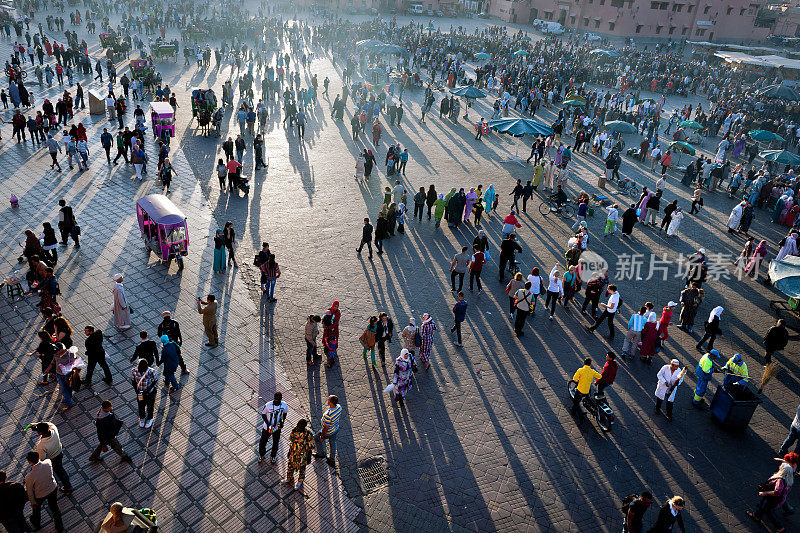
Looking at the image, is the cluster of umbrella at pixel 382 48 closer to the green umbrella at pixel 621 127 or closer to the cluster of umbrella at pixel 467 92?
the cluster of umbrella at pixel 467 92

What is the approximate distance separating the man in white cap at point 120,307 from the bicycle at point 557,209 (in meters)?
12.9

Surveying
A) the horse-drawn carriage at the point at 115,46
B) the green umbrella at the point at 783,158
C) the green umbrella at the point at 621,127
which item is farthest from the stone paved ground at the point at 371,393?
the horse-drawn carriage at the point at 115,46

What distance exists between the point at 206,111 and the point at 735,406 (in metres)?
20.3

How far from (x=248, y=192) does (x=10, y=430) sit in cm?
1047

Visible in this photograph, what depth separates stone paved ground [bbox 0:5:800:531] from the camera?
7.66 m

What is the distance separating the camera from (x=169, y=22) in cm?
4422

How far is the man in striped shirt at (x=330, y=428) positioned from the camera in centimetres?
798

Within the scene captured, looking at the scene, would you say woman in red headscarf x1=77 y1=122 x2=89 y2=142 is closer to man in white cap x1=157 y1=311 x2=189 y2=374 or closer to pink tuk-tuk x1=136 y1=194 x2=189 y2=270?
pink tuk-tuk x1=136 y1=194 x2=189 y2=270

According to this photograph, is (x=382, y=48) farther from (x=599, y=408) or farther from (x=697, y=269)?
(x=599, y=408)

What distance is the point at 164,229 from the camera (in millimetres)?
12391

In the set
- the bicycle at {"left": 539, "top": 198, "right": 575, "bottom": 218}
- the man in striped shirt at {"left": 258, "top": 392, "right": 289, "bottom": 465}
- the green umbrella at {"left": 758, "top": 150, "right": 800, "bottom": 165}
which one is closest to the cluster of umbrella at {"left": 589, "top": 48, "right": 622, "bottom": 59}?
the green umbrella at {"left": 758, "top": 150, "right": 800, "bottom": 165}

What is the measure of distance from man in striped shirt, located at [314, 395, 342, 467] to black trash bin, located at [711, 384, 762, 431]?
6688 mm

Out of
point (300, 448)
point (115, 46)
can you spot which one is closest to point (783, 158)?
point (300, 448)

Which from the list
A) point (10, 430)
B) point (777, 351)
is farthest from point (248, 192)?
point (777, 351)
